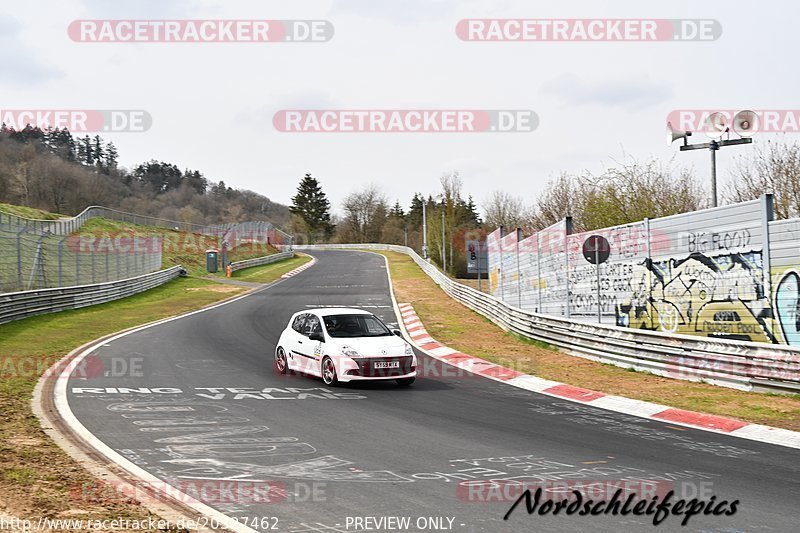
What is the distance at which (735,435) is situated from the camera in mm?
9617

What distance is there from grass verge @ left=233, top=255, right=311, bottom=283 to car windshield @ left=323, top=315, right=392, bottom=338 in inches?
1455

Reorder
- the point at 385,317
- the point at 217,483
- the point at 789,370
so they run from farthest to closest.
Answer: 1. the point at 385,317
2. the point at 789,370
3. the point at 217,483

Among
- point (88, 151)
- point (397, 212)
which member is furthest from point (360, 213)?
point (88, 151)

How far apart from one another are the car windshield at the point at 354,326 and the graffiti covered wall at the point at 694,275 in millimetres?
5873

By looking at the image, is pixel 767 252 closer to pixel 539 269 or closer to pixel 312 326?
pixel 312 326

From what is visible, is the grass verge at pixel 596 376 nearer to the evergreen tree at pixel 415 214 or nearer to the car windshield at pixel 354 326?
the car windshield at pixel 354 326

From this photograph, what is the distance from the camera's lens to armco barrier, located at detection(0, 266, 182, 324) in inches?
976

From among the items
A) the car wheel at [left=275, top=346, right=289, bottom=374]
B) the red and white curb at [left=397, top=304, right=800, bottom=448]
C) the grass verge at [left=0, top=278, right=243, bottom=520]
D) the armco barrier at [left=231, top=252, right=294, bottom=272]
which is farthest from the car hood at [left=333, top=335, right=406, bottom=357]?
the armco barrier at [left=231, top=252, right=294, bottom=272]

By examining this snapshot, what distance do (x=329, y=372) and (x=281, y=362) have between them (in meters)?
2.22

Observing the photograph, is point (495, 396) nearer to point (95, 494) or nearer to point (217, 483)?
point (217, 483)

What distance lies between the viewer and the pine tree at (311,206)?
138m

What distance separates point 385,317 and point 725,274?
17.1 meters

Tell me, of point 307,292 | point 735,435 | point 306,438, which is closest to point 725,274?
point 735,435

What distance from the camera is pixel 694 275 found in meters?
14.6
